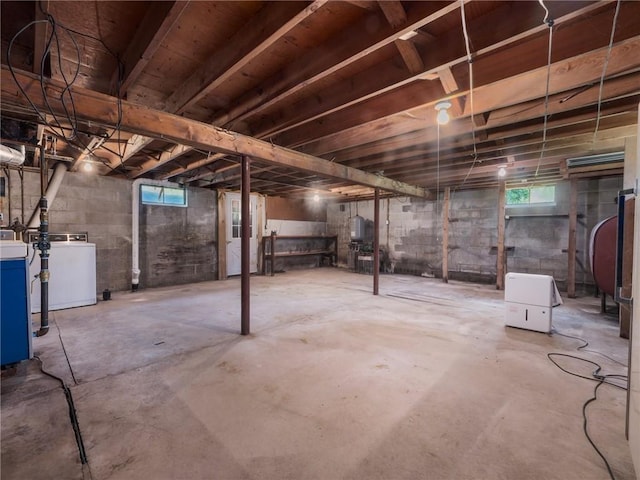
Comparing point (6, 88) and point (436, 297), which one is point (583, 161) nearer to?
point (436, 297)

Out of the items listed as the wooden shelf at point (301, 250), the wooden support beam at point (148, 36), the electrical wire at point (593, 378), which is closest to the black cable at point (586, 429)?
the electrical wire at point (593, 378)

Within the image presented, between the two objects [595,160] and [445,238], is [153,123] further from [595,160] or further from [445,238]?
[445,238]

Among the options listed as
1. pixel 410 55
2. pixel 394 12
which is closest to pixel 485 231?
pixel 410 55

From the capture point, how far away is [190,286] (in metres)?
5.97

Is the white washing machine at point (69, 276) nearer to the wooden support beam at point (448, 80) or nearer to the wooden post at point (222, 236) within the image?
the wooden post at point (222, 236)

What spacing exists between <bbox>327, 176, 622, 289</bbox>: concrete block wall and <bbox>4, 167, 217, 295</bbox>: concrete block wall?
4.66 m

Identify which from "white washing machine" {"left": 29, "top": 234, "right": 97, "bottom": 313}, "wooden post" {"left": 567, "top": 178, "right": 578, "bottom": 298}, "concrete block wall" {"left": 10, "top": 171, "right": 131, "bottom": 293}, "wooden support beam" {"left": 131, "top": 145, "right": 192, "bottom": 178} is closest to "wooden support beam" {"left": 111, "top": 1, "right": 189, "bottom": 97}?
"wooden support beam" {"left": 131, "top": 145, "right": 192, "bottom": 178}

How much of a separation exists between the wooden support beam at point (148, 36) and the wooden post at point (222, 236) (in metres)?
4.78

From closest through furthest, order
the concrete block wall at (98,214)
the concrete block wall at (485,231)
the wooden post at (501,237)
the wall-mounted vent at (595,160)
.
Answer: the wall-mounted vent at (595,160) → the concrete block wall at (98,214) → the concrete block wall at (485,231) → the wooden post at (501,237)

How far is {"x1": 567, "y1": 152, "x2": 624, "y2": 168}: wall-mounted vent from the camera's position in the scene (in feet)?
12.9

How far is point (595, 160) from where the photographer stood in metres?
4.11

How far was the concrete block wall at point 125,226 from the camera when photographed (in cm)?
467

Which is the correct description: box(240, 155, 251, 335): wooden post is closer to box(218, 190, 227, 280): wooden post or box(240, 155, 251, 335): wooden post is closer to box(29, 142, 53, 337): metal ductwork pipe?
box(29, 142, 53, 337): metal ductwork pipe

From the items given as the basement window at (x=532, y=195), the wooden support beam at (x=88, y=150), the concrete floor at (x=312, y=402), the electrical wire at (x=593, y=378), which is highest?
the wooden support beam at (x=88, y=150)
